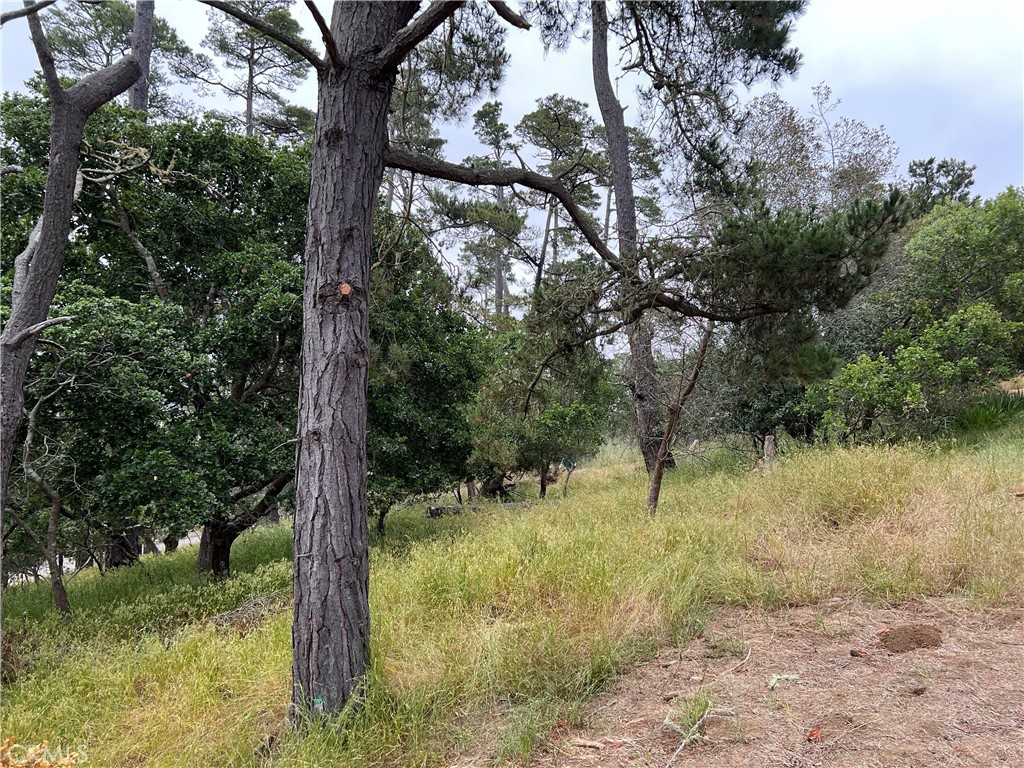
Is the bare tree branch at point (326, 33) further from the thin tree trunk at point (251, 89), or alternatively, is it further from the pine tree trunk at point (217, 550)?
the thin tree trunk at point (251, 89)

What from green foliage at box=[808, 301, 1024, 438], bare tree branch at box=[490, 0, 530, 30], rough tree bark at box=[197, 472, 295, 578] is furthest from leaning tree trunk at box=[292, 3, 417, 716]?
green foliage at box=[808, 301, 1024, 438]

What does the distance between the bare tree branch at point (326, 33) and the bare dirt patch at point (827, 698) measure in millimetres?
3132

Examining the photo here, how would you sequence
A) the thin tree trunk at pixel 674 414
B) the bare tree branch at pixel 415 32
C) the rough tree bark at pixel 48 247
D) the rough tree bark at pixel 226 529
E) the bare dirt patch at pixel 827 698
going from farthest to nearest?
the rough tree bark at pixel 226 529 → the thin tree trunk at pixel 674 414 → the rough tree bark at pixel 48 247 → the bare tree branch at pixel 415 32 → the bare dirt patch at pixel 827 698

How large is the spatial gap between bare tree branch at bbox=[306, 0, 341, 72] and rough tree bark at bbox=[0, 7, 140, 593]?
97.3 inches

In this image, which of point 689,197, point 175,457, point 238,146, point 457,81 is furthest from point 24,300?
point 689,197

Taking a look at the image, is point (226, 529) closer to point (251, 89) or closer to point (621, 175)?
point (621, 175)

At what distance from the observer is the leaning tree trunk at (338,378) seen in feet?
8.07

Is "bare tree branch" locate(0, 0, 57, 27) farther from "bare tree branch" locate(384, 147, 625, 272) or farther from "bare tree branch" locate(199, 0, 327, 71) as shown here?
"bare tree branch" locate(384, 147, 625, 272)

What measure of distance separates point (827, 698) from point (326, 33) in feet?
12.0

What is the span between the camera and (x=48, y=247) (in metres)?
3.65

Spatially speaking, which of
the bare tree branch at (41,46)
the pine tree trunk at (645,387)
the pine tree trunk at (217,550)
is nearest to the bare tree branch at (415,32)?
the bare tree branch at (41,46)

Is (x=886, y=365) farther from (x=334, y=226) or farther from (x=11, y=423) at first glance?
(x=11, y=423)

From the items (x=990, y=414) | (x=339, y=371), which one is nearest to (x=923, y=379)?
(x=990, y=414)

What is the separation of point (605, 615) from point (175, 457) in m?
5.00
